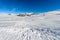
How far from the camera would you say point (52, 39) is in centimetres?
261

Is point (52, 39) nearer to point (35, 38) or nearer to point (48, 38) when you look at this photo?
point (48, 38)

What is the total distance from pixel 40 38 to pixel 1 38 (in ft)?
4.05

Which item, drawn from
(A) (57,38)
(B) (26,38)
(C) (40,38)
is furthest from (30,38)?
(A) (57,38)

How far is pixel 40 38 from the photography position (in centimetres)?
272

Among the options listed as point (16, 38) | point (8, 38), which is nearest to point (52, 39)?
point (16, 38)

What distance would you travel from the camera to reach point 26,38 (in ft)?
8.92

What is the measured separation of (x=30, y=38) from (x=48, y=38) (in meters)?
0.57

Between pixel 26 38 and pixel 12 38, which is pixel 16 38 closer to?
pixel 12 38

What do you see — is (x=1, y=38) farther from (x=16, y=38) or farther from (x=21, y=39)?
(x=21, y=39)

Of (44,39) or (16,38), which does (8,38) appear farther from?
(44,39)

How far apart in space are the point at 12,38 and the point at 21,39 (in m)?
0.30

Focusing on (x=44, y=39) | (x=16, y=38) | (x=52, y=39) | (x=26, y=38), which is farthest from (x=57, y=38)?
(x=16, y=38)

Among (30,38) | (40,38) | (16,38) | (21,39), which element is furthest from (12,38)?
(40,38)

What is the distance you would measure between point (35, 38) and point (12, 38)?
730 millimetres
